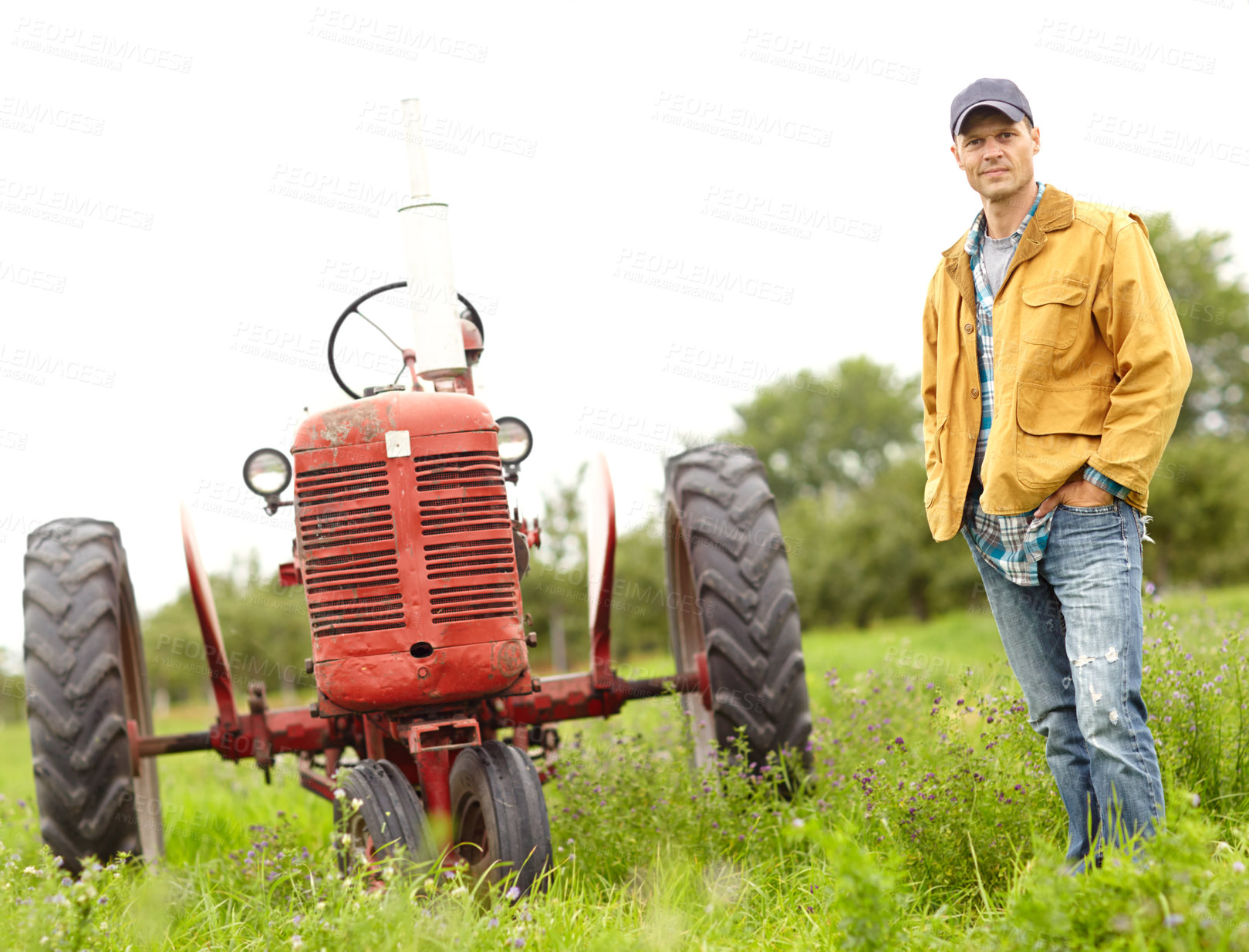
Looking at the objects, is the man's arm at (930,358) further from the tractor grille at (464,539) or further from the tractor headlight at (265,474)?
the tractor headlight at (265,474)

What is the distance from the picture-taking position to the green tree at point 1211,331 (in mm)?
32969

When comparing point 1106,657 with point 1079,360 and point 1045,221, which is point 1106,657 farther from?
point 1045,221

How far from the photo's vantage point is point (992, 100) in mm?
2920

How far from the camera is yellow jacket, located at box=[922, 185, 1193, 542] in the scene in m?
2.75

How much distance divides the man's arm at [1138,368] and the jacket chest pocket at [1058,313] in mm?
53

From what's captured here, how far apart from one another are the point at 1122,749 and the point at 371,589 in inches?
82.4

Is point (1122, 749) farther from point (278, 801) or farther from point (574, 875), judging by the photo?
point (278, 801)

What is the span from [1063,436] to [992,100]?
872mm

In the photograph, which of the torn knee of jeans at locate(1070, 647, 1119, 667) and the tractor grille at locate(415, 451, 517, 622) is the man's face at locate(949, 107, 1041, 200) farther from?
the tractor grille at locate(415, 451, 517, 622)

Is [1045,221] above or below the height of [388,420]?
above

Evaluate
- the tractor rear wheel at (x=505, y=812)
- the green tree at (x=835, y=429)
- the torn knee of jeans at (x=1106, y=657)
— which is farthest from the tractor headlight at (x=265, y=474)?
the green tree at (x=835, y=429)

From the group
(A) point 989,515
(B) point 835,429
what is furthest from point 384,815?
(B) point 835,429

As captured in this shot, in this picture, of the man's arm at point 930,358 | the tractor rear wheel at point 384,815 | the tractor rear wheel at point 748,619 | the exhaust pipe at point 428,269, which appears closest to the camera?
the tractor rear wheel at point 384,815

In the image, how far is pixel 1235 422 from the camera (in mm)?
34125
